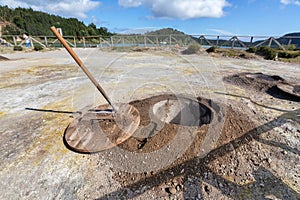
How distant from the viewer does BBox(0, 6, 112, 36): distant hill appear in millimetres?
44031

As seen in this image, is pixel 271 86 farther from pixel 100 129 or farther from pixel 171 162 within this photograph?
pixel 100 129

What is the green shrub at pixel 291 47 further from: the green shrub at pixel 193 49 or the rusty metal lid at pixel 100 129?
the rusty metal lid at pixel 100 129

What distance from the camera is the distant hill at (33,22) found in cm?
4403

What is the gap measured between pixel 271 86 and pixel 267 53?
765cm

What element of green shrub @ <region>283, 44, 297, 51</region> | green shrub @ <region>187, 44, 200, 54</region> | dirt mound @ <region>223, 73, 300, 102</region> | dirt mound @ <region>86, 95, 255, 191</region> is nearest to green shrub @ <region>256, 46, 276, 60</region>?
green shrub @ <region>283, 44, 297, 51</region>

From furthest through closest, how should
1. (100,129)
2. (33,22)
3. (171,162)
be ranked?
(33,22) → (100,129) → (171,162)

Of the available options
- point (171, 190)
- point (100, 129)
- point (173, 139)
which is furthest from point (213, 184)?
point (100, 129)

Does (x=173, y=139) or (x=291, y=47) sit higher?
(x=291, y=47)

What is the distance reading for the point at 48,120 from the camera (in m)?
2.92

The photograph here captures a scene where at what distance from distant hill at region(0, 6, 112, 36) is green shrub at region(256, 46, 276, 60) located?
40623 mm

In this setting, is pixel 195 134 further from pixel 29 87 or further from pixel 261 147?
pixel 29 87

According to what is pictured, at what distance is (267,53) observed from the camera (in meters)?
10.2

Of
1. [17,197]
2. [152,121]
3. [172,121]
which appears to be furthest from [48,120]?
[172,121]

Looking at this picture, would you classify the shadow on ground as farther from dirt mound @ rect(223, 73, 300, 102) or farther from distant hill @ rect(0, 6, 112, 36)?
distant hill @ rect(0, 6, 112, 36)
